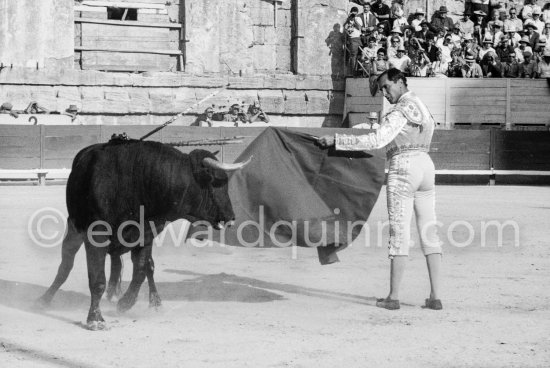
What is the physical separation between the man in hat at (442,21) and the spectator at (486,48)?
2.29ft

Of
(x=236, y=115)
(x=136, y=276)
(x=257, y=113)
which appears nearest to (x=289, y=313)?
(x=136, y=276)

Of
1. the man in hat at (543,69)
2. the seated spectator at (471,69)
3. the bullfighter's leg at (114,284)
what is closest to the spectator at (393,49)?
the seated spectator at (471,69)

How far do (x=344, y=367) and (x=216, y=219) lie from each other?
1.54 m

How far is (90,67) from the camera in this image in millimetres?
18969

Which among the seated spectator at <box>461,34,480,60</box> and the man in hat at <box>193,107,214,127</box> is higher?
the seated spectator at <box>461,34,480,60</box>

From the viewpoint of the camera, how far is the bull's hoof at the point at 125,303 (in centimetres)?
573

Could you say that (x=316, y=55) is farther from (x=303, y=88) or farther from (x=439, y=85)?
(x=439, y=85)

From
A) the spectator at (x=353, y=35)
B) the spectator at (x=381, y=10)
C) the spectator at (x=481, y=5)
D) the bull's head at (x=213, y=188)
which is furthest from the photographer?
the spectator at (x=481, y=5)

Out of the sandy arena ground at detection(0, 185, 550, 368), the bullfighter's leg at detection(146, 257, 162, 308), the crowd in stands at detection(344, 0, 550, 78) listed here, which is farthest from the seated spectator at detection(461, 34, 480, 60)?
the bullfighter's leg at detection(146, 257, 162, 308)

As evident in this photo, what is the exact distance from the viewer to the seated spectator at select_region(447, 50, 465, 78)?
63.3 ft

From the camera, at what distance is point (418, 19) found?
19938 mm

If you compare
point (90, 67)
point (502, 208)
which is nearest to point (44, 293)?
point (502, 208)

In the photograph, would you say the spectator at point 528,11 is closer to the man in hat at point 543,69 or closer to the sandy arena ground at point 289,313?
the man in hat at point 543,69

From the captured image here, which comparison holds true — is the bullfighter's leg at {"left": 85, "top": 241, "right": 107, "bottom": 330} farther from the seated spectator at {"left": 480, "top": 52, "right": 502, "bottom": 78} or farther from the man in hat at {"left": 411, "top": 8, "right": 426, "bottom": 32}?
the seated spectator at {"left": 480, "top": 52, "right": 502, "bottom": 78}
